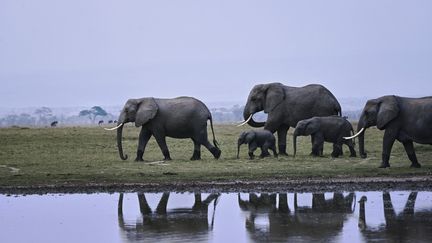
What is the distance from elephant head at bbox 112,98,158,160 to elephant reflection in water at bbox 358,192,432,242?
1410 cm

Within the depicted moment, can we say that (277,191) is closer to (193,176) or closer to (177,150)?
(193,176)

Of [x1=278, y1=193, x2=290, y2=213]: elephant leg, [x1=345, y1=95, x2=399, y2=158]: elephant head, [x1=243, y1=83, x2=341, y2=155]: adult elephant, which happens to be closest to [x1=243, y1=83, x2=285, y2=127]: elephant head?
[x1=243, y1=83, x2=341, y2=155]: adult elephant

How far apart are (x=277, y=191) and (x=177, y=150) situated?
16.2m

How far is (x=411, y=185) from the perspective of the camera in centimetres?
2534

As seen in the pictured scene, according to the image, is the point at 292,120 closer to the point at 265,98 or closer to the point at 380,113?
the point at 265,98

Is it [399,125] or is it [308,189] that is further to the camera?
[399,125]

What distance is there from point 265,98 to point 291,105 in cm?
143

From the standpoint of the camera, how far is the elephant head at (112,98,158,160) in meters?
34.5

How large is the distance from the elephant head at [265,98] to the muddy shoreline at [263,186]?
34.5 ft

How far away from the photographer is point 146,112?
Result: 114ft

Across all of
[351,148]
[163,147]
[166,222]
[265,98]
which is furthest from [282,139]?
[166,222]

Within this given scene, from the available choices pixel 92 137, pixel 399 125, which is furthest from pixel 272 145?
pixel 92 137

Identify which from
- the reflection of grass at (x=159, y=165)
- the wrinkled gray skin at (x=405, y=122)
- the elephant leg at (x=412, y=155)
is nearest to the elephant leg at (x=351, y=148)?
the reflection of grass at (x=159, y=165)

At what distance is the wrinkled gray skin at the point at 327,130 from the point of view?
111ft
